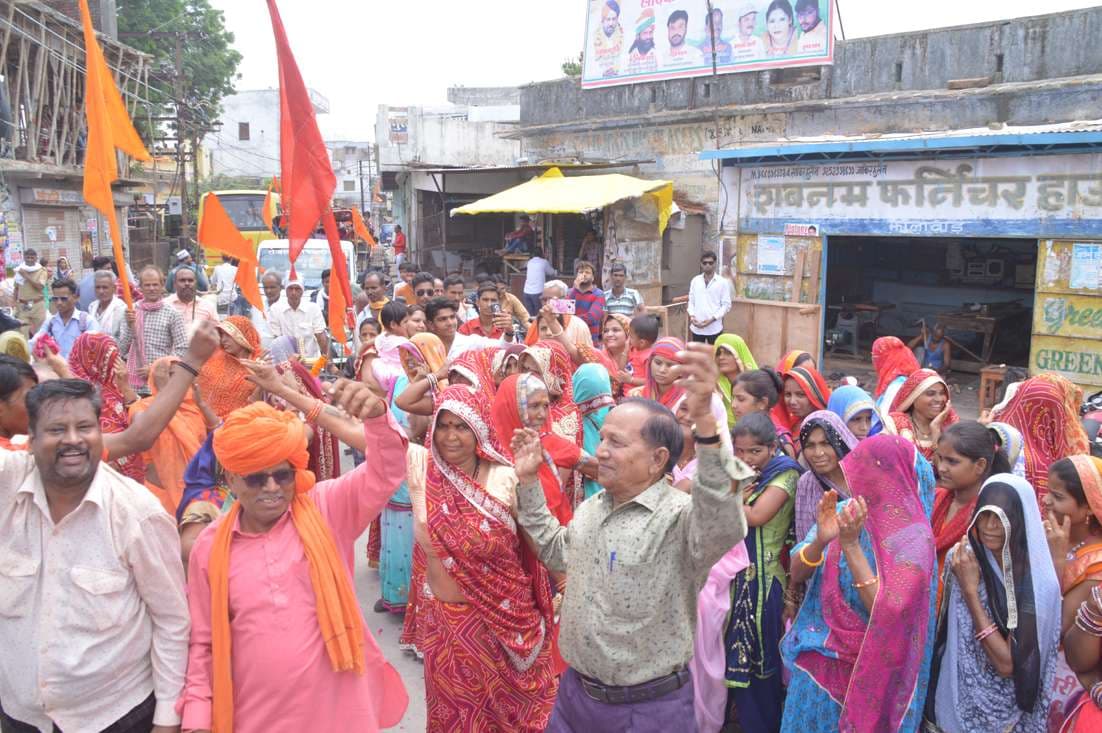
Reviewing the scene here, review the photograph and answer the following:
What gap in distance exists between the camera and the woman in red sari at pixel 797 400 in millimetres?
4445

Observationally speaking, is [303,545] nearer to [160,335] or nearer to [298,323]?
[160,335]

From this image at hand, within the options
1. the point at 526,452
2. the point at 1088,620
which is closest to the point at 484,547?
the point at 526,452

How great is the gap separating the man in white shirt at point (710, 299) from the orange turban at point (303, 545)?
8.95 meters

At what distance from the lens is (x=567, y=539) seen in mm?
2781

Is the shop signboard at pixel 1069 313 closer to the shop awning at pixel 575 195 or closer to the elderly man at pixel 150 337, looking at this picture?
the shop awning at pixel 575 195

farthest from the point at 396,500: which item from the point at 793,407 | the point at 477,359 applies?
the point at 793,407

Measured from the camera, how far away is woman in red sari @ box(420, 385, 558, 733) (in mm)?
3014

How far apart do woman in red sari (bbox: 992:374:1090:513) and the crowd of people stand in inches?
0.5

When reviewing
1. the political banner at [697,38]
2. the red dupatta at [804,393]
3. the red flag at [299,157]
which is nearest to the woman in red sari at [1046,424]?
the red dupatta at [804,393]

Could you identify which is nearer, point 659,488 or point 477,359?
point 659,488

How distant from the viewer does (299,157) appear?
5.43 metres

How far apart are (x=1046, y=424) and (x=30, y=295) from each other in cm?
1282

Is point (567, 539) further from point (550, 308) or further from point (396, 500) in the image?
point (550, 308)

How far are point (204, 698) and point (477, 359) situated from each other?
2142mm
